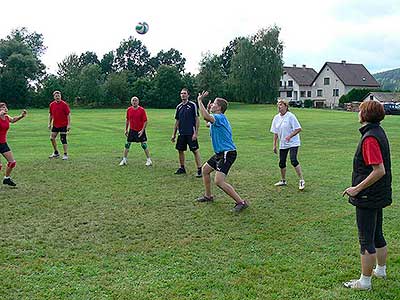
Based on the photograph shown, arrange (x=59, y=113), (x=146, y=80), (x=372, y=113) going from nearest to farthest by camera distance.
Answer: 1. (x=372, y=113)
2. (x=59, y=113)
3. (x=146, y=80)

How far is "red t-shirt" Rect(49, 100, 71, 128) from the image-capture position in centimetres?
1296

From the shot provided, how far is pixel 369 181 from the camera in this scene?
4160 mm

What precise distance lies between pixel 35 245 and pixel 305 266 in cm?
332

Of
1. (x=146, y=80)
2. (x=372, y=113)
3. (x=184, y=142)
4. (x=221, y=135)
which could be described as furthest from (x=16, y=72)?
(x=372, y=113)

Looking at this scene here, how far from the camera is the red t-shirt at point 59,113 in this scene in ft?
42.5

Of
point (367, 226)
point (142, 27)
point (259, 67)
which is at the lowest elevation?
point (367, 226)

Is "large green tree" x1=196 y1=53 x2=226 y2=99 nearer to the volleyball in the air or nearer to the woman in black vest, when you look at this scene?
the volleyball in the air

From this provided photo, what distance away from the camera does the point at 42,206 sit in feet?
25.1

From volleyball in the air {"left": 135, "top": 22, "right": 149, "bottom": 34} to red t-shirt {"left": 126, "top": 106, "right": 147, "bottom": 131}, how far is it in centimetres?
307

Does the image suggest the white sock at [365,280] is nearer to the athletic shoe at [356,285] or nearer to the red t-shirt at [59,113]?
the athletic shoe at [356,285]

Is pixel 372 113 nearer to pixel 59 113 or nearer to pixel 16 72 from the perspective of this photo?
pixel 59 113

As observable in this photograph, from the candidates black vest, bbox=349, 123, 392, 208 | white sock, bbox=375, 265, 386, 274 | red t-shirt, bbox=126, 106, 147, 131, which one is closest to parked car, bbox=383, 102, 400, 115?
red t-shirt, bbox=126, 106, 147, 131

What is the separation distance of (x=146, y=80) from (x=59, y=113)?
58090mm

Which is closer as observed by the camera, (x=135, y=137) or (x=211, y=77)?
(x=135, y=137)
